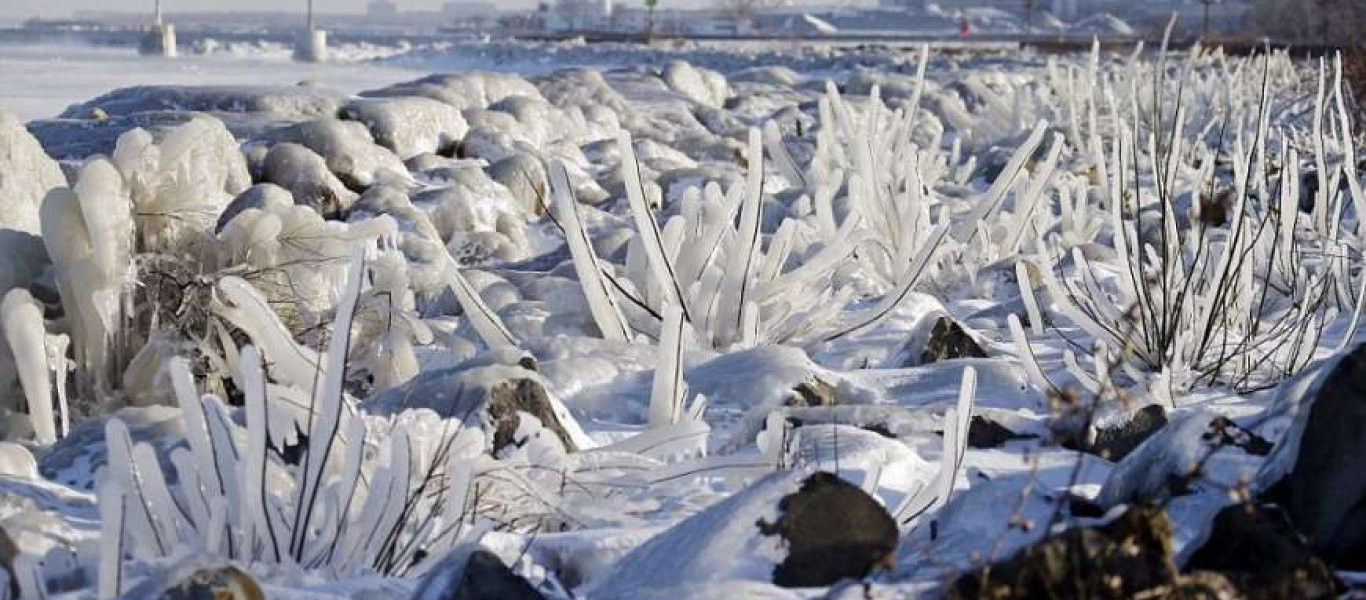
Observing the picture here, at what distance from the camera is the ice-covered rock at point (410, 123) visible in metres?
9.95

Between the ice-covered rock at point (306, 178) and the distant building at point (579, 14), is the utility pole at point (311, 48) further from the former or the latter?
the distant building at point (579, 14)

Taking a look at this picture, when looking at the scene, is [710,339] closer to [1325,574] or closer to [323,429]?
[323,429]

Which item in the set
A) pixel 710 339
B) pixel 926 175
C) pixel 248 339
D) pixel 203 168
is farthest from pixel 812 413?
pixel 926 175

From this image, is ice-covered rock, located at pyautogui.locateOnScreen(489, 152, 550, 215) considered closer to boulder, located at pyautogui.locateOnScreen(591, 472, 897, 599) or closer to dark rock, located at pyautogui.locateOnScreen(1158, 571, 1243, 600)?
boulder, located at pyautogui.locateOnScreen(591, 472, 897, 599)

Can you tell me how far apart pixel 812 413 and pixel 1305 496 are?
53.7 inches

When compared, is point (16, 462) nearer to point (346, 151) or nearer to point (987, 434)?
point (987, 434)

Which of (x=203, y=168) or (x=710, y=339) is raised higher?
(x=203, y=168)

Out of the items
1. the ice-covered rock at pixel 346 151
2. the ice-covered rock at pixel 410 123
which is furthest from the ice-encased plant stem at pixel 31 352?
the ice-covered rock at pixel 410 123

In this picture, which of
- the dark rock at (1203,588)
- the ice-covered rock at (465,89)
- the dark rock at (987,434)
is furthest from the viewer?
the ice-covered rock at (465,89)

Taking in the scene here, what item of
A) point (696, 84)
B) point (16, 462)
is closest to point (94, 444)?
point (16, 462)

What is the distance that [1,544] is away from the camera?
2020 millimetres

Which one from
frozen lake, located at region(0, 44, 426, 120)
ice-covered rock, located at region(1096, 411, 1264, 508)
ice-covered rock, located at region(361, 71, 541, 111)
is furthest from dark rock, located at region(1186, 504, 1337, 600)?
frozen lake, located at region(0, 44, 426, 120)

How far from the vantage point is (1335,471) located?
75.8 inches

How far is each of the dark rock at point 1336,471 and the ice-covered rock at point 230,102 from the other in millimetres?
9094
